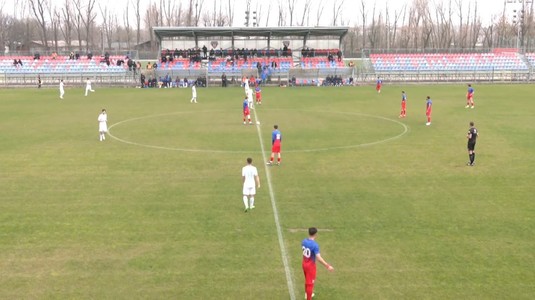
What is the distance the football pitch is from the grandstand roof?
3492 centimetres

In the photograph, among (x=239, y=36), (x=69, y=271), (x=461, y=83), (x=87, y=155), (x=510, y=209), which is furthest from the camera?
(x=239, y=36)

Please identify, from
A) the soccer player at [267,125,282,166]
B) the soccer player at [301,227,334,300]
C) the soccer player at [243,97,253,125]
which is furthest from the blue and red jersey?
the soccer player at [243,97,253,125]

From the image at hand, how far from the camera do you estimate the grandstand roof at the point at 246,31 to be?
63.8 meters

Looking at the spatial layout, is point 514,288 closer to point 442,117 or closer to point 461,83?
point 442,117

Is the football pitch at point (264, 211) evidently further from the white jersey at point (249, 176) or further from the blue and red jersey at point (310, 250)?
the blue and red jersey at point (310, 250)

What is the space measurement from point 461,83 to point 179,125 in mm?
43267

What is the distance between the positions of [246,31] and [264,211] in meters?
53.3

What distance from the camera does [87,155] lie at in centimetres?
2267

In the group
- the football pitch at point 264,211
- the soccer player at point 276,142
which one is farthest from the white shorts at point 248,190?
the soccer player at point 276,142

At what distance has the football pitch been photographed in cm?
1082

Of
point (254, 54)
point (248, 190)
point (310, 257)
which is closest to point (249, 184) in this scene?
point (248, 190)

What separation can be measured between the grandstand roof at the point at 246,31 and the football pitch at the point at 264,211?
34.9 m

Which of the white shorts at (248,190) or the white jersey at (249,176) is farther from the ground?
the white jersey at (249,176)

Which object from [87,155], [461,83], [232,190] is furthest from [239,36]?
[232,190]
